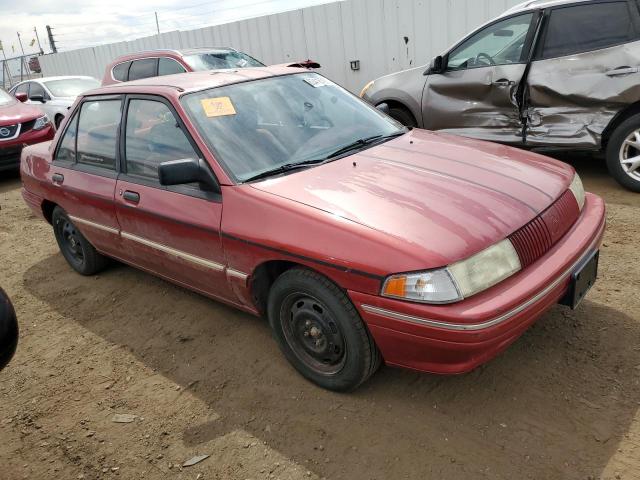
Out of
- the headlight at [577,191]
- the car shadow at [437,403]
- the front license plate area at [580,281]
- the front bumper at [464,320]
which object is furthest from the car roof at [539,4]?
the front bumper at [464,320]

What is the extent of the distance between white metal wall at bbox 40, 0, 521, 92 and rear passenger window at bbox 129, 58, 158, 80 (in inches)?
119

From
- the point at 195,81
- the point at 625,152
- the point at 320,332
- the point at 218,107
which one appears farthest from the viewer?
the point at 625,152

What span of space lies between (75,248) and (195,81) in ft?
6.87

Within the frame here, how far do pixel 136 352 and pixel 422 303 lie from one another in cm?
205

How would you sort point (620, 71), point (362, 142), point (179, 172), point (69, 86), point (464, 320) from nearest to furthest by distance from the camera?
point (464, 320) < point (179, 172) < point (362, 142) < point (620, 71) < point (69, 86)

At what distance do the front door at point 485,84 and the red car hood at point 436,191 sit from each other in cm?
247

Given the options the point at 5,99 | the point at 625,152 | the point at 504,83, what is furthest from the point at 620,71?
the point at 5,99

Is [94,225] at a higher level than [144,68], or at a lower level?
lower

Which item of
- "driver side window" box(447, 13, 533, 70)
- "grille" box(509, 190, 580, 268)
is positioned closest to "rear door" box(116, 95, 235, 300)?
"grille" box(509, 190, 580, 268)

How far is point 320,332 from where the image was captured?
2668 mm

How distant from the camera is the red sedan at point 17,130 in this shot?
28.8 ft

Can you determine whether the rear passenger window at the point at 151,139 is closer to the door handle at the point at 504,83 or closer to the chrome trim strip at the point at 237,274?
the chrome trim strip at the point at 237,274

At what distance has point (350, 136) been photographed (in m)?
Answer: 3.38

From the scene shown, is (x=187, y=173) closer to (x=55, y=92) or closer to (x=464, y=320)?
(x=464, y=320)
